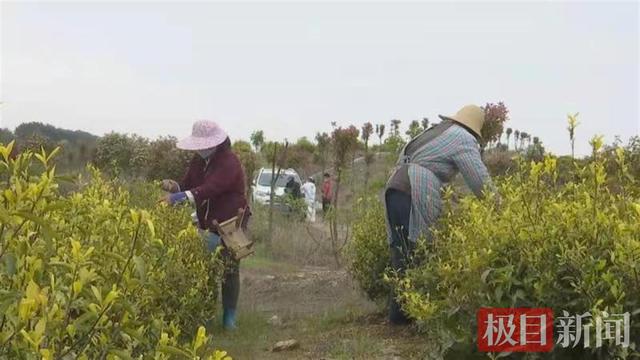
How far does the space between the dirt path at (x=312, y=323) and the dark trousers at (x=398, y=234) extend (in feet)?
0.36

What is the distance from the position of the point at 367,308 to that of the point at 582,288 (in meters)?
3.48

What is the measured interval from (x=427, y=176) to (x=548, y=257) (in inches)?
73.2

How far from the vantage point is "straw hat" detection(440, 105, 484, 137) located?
4625mm

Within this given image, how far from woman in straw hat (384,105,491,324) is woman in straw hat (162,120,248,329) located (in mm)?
1053

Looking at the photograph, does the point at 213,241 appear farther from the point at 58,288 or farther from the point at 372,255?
the point at 58,288

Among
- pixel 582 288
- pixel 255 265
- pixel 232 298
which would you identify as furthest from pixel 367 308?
pixel 255 265

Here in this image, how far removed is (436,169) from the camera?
4496mm

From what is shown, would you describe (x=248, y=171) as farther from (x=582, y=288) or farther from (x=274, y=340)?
(x=582, y=288)

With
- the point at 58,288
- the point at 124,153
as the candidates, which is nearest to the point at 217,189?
the point at 58,288

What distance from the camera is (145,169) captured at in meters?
13.6

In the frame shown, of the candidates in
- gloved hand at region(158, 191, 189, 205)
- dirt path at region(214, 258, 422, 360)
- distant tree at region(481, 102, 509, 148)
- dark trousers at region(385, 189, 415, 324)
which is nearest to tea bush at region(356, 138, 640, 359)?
dirt path at region(214, 258, 422, 360)

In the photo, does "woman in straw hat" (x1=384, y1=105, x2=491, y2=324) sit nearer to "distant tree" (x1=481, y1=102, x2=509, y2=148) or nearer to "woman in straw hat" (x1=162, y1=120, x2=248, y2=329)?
"woman in straw hat" (x1=162, y1=120, x2=248, y2=329)

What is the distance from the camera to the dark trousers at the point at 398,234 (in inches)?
182

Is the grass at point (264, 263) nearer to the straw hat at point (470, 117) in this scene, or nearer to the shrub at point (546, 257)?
the straw hat at point (470, 117)
